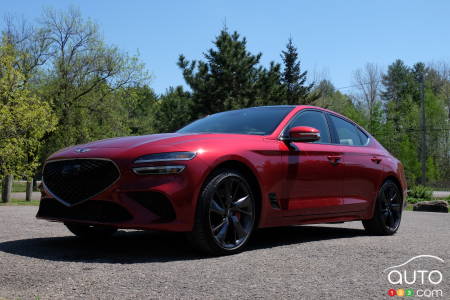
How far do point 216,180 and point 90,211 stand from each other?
3.64 feet

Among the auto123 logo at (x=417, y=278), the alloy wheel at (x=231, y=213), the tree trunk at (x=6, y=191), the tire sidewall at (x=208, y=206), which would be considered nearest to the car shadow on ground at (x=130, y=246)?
the tire sidewall at (x=208, y=206)

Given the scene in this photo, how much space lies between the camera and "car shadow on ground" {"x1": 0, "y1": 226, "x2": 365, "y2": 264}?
4340mm

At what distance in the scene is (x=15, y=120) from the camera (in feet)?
84.0

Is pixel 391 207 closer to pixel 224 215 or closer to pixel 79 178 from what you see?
pixel 224 215

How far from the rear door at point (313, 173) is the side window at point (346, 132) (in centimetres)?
26

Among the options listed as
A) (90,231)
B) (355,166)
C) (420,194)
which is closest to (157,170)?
(90,231)

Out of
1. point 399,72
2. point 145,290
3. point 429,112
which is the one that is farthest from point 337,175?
point 399,72

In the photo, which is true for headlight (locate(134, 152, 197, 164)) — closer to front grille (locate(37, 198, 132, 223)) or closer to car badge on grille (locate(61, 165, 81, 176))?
front grille (locate(37, 198, 132, 223))

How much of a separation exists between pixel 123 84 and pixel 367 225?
102ft

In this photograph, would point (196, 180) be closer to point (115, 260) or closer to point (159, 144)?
point (159, 144)

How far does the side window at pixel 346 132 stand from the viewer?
20.8 feet

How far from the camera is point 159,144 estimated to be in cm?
439

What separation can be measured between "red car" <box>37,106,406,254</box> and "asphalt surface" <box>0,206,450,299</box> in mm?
286

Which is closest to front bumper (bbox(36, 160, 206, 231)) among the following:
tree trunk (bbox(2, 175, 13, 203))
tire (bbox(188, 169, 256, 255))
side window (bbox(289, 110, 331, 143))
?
tire (bbox(188, 169, 256, 255))
